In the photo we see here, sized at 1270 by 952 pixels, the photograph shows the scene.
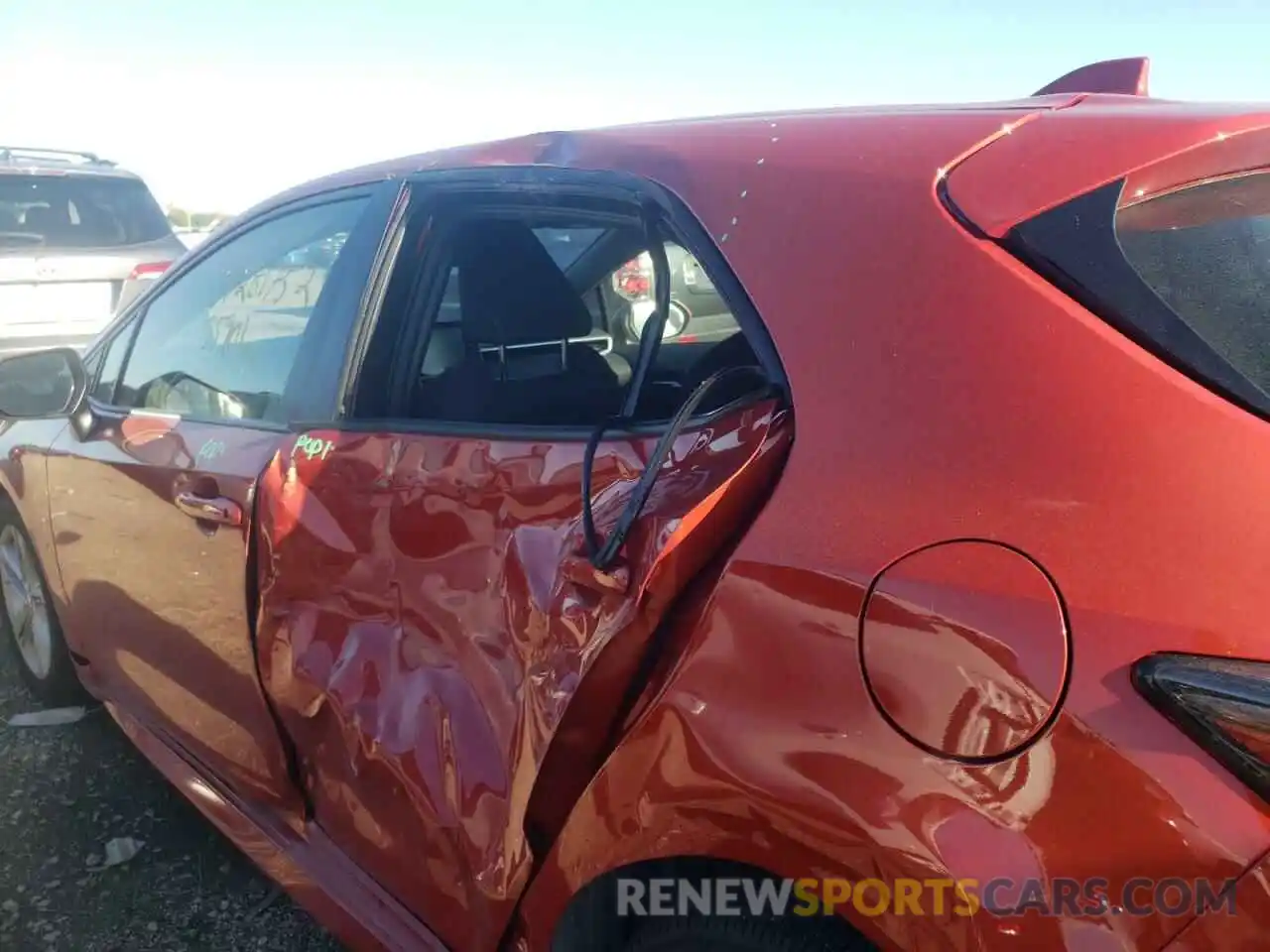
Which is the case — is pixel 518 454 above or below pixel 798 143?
below

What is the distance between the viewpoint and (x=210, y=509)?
223 cm

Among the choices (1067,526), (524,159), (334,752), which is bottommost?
(334,752)

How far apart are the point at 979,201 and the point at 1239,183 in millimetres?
323

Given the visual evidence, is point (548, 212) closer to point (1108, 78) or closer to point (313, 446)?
point (313, 446)

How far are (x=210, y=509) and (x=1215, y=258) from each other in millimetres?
1862

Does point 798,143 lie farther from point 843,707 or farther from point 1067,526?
point 843,707

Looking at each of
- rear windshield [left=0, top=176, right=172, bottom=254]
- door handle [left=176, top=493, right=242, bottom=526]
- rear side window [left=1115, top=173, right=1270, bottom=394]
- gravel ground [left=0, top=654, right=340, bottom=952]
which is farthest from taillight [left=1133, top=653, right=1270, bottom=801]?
rear windshield [left=0, top=176, right=172, bottom=254]

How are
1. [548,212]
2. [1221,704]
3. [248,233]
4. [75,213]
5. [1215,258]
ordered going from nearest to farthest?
[1221,704] < [1215,258] < [548,212] < [248,233] < [75,213]

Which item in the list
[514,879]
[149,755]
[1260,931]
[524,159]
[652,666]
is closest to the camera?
[1260,931]

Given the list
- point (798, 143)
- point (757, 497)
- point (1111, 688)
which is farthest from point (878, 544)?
point (798, 143)

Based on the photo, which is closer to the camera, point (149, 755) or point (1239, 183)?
point (1239, 183)

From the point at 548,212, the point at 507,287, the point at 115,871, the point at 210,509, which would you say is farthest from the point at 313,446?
the point at 115,871

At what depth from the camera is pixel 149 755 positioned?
107 inches

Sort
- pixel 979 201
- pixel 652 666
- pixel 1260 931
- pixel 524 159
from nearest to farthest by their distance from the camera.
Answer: pixel 1260 931, pixel 979 201, pixel 652 666, pixel 524 159
